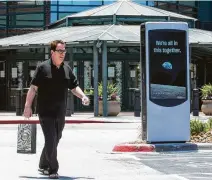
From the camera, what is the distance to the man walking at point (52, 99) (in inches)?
317

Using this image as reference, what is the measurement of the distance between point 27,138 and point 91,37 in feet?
46.5

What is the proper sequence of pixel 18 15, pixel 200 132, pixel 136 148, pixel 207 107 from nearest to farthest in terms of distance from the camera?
1. pixel 136 148
2. pixel 200 132
3. pixel 207 107
4. pixel 18 15

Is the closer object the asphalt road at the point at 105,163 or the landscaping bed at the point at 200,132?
the asphalt road at the point at 105,163

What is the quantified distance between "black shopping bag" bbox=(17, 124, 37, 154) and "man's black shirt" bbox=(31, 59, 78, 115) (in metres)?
2.09

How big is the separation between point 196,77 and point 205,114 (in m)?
6.40

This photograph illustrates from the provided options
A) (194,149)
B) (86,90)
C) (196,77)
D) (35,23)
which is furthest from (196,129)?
(35,23)

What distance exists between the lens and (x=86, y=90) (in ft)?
95.2

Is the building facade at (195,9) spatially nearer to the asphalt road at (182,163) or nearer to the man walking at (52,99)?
the asphalt road at (182,163)

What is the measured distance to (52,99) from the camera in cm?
811

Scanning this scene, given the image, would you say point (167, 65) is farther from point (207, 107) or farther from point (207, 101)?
point (207, 101)

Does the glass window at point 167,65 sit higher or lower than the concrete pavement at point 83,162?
higher

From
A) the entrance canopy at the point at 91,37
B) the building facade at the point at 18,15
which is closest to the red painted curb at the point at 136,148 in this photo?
the entrance canopy at the point at 91,37

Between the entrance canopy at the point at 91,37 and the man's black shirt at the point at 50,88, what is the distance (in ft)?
50.8

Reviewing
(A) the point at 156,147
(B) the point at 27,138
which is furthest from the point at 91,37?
Result: (B) the point at 27,138
